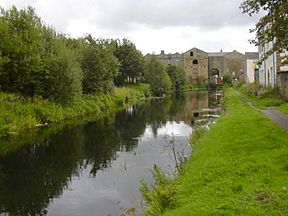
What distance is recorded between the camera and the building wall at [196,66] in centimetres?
11169

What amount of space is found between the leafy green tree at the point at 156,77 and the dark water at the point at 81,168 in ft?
160

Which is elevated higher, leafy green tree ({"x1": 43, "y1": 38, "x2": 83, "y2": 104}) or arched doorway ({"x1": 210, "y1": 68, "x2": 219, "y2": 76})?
arched doorway ({"x1": 210, "y1": 68, "x2": 219, "y2": 76})

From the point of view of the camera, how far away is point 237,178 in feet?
30.3

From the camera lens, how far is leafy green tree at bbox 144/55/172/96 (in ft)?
244

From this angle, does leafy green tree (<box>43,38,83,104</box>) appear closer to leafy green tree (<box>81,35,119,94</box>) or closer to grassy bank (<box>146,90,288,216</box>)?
leafy green tree (<box>81,35,119,94</box>)

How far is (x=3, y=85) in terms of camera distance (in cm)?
2981

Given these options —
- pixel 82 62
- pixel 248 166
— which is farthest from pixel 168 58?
pixel 248 166

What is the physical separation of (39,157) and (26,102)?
12.8 meters

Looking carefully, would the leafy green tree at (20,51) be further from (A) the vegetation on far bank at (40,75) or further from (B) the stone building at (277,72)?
(B) the stone building at (277,72)

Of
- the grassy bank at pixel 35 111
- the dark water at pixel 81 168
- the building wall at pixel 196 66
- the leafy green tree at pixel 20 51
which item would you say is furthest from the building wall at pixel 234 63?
the dark water at pixel 81 168

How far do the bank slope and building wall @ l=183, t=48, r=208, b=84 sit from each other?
98.3 meters

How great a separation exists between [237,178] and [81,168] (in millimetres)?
7985

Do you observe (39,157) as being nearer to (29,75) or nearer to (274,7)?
(274,7)

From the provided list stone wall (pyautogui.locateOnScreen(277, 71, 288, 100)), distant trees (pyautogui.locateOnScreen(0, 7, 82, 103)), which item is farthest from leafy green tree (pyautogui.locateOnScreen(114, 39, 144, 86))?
stone wall (pyautogui.locateOnScreen(277, 71, 288, 100))
